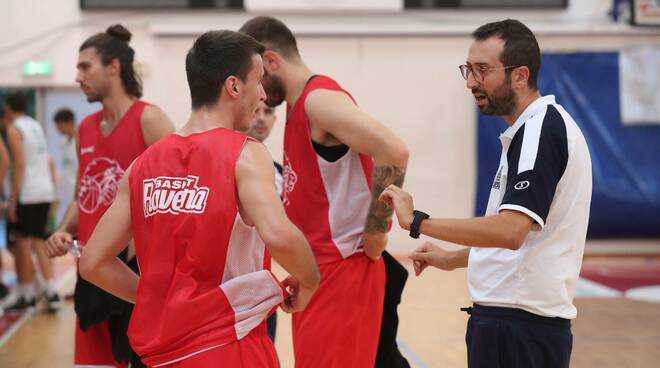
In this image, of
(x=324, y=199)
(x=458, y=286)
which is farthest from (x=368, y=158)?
(x=458, y=286)

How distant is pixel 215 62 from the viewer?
2254 millimetres

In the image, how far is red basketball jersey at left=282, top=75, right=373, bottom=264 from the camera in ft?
10.3

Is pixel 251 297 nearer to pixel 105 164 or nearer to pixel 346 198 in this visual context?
pixel 346 198

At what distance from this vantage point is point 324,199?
125 inches

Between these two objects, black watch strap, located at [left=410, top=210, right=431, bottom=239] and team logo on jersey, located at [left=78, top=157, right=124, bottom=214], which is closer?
black watch strap, located at [left=410, top=210, right=431, bottom=239]

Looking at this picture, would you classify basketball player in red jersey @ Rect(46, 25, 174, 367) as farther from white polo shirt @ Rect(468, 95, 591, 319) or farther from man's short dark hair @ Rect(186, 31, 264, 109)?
white polo shirt @ Rect(468, 95, 591, 319)

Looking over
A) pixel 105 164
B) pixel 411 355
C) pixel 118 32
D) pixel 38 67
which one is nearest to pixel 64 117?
pixel 38 67

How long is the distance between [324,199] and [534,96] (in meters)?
0.93

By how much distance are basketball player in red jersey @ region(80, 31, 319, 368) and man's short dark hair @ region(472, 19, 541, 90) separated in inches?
31.1

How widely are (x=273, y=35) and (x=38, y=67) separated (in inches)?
347

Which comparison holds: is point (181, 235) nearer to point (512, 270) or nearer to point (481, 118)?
Result: point (512, 270)

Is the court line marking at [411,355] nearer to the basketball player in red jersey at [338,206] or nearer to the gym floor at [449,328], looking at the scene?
the gym floor at [449,328]

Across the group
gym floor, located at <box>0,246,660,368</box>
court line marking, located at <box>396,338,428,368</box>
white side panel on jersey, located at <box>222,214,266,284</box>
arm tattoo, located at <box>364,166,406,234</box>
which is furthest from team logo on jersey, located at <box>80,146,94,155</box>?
court line marking, located at <box>396,338,428,368</box>

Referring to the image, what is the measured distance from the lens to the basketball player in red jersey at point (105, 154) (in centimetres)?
367
